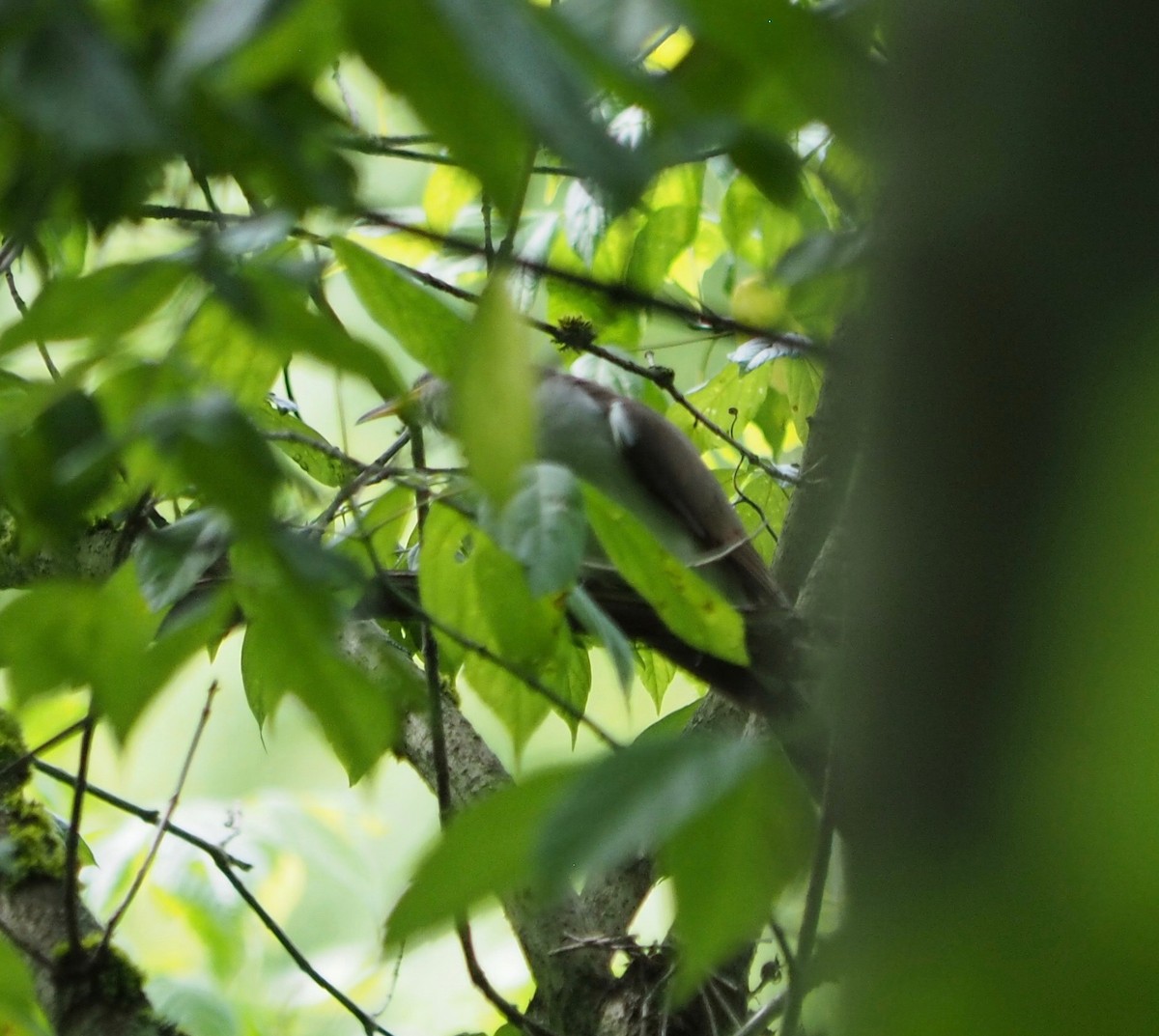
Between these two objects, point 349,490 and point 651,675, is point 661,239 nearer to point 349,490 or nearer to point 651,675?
point 651,675

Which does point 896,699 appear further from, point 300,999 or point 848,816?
point 300,999

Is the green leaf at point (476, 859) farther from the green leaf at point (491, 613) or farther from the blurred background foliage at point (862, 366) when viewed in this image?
the green leaf at point (491, 613)

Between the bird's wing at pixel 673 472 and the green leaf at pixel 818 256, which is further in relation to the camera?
the bird's wing at pixel 673 472

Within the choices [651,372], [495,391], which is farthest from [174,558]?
[651,372]

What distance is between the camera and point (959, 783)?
14.8 inches

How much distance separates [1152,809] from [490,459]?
1.08 feet

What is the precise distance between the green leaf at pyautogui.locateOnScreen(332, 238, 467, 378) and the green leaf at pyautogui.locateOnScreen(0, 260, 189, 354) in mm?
209

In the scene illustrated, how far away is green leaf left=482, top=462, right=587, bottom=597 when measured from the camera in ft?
3.06

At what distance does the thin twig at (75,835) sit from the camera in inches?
48.2

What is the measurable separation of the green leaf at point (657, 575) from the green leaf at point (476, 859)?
0.51 metres

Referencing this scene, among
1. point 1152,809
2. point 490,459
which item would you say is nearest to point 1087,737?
point 1152,809

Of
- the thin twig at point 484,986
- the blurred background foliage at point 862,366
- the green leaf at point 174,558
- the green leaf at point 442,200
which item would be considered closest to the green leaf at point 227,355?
the blurred background foliage at point 862,366

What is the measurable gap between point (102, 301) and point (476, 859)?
389 millimetres

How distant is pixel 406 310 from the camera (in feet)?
3.00
